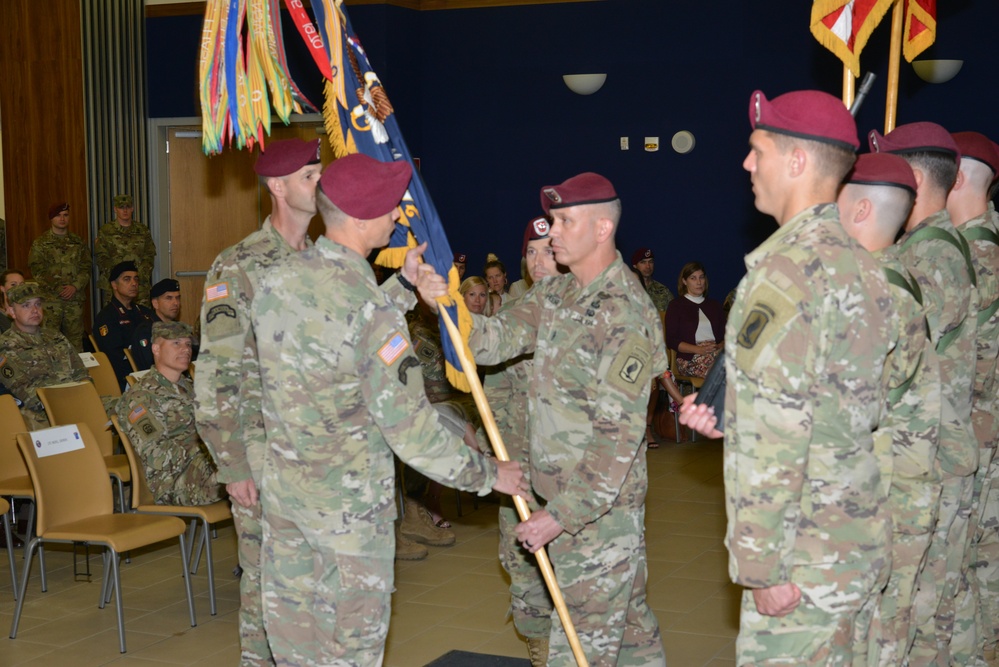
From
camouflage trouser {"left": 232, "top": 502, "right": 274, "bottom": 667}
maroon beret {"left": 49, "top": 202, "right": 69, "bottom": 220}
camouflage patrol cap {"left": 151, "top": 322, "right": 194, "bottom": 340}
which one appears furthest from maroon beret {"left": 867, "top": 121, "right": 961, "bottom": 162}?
maroon beret {"left": 49, "top": 202, "right": 69, "bottom": 220}

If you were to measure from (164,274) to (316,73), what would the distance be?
312cm

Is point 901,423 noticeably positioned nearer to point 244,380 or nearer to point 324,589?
point 324,589

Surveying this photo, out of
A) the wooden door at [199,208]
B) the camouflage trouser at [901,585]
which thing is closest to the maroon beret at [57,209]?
the wooden door at [199,208]

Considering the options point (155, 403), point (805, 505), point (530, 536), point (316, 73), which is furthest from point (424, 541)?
point (316, 73)

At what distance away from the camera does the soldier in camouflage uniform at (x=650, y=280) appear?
34.0ft

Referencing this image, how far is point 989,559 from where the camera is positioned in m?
4.27

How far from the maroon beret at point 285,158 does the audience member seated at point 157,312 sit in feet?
12.5

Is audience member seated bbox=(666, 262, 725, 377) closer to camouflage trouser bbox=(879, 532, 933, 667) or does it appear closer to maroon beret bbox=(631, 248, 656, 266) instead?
maroon beret bbox=(631, 248, 656, 266)

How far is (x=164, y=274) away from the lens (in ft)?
40.0

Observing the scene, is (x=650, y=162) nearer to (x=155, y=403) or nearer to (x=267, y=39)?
(x=155, y=403)

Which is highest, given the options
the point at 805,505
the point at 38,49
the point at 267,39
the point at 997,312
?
the point at 38,49

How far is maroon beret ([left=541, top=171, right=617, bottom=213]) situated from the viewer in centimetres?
340

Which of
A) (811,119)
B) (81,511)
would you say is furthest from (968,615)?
(81,511)

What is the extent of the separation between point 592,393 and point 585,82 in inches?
324
